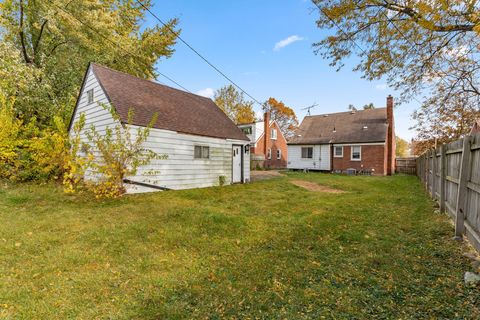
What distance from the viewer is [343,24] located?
716 centimetres

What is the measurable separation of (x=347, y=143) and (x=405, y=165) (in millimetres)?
6470

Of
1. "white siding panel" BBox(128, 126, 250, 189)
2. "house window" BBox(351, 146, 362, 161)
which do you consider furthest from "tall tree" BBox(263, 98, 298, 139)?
"white siding panel" BBox(128, 126, 250, 189)

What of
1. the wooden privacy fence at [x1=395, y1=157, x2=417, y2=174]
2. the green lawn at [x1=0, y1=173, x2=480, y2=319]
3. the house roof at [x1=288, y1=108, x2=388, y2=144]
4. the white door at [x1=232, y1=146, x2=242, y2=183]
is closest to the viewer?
the green lawn at [x1=0, y1=173, x2=480, y2=319]

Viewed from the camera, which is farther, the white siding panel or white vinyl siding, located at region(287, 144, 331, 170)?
white vinyl siding, located at region(287, 144, 331, 170)

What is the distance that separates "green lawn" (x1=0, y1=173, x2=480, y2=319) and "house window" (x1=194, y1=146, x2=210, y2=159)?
504cm

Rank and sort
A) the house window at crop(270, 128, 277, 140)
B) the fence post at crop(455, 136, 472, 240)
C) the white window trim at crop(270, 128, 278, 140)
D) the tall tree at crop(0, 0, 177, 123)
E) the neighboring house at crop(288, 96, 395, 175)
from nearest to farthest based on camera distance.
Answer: the fence post at crop(455, 136, 472, 240) < the tall tree at crop(0, 0, 177, 123) < the neighboring house at crop(288, 96, 395, 175) < the white window trim at crop(270, 128, 278, 140) < the house window at crop(270, 128, 277, 140)

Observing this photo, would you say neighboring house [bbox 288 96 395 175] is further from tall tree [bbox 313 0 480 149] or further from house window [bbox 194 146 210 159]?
house window [bbox 194 146 210 159]

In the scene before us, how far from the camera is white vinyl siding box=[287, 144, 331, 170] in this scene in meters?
22.5

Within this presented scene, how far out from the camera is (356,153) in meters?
21.1

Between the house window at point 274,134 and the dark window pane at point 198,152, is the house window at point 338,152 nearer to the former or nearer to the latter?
the house window at point 274,134

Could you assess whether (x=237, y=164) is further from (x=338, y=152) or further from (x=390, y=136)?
(x=390, y=136)

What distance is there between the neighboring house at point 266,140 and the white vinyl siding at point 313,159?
11.0 feet

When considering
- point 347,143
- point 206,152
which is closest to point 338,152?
point 347,143

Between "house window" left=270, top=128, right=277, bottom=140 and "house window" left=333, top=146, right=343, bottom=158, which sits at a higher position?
"house window" left=270, top=128, right=277, bottom=140
